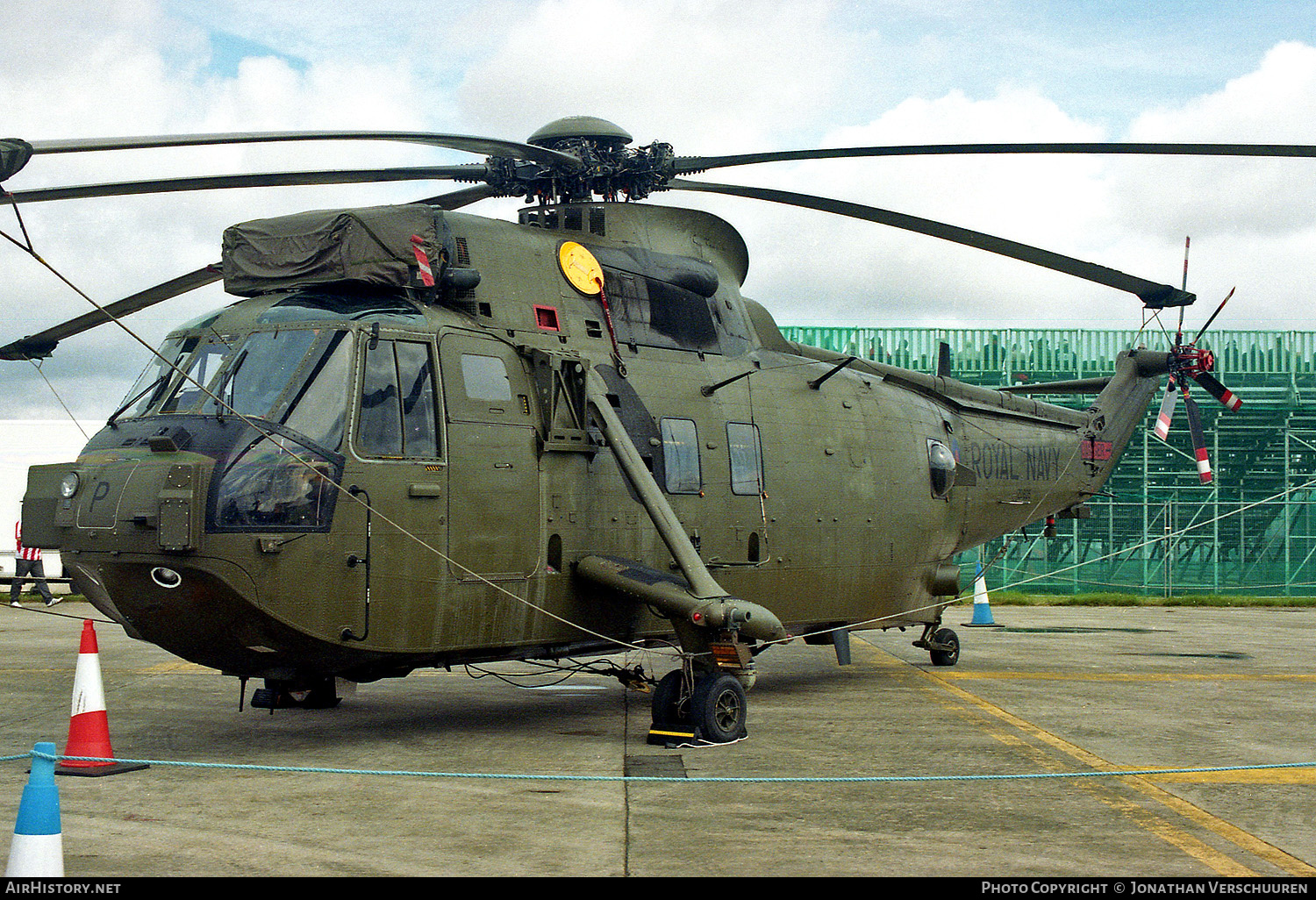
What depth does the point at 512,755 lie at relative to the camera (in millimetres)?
9273

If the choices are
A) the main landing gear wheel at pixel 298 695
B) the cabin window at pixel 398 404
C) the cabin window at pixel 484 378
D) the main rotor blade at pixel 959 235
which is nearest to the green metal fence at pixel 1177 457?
the main rotor blade at pixel 959 235

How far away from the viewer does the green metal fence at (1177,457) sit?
100 ft

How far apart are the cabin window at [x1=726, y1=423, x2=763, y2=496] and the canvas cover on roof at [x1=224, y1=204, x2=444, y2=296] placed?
324cm

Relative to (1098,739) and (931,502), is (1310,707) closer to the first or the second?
(1098,739)

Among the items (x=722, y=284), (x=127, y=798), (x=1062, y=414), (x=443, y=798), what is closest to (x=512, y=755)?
(x=443, y=798)

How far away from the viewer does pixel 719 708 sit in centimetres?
974

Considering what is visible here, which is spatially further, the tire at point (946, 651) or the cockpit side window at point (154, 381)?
the tire at point (946, 651)

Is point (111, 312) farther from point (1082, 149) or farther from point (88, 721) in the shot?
point (1082, 149)

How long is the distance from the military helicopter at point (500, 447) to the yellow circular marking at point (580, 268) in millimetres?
26

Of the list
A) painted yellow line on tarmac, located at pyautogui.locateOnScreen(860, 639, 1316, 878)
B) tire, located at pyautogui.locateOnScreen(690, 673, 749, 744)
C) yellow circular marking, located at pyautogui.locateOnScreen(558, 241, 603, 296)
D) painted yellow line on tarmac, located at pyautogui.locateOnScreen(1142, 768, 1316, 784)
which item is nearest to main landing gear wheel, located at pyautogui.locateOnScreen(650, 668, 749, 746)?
tire, located at pyautogui.locateOnScreen(690, 673, 749, 744)

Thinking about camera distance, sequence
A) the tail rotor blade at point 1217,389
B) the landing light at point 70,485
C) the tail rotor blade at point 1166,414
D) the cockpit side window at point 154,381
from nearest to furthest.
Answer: the landing light at point 70,485
the cockpit side window at point 154,381
the tail rotor blade at point 1166,414
the tail rotor blade at point 1217,389

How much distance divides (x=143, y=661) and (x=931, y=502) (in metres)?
9.50

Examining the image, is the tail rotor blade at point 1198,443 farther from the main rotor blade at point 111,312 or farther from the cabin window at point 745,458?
the main rotor blade at point 111,312

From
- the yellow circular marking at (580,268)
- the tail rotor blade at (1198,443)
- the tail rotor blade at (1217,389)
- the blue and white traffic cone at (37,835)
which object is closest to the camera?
the blue and white traffic cone at (37,835)
